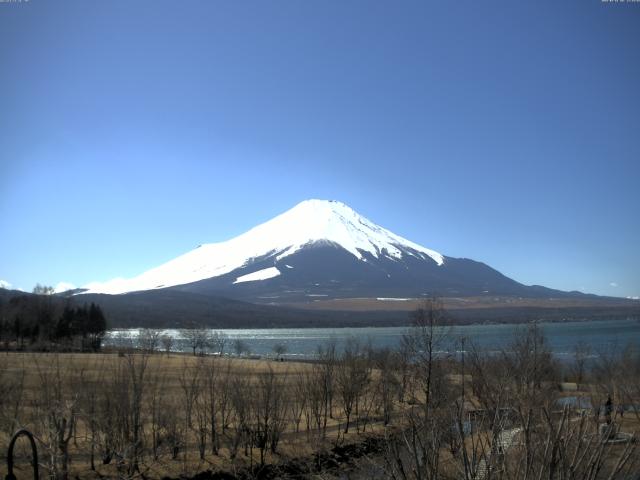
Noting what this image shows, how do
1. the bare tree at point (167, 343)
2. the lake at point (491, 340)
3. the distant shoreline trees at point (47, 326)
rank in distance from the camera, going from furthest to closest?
the bare tree at point (167, 343)
the distant shoreline trees at point (47, 326)
the lake at point (491, 340)

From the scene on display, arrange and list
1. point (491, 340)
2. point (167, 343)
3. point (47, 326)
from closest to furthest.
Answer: point (47, 326) → point (491, 340) → point (167, 343)

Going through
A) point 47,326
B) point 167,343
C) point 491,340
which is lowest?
point 167,343

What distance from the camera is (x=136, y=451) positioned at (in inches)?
810

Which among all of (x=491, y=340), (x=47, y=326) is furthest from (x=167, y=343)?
(x=491, y=340)

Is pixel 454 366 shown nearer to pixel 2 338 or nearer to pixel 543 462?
pixel 543 462

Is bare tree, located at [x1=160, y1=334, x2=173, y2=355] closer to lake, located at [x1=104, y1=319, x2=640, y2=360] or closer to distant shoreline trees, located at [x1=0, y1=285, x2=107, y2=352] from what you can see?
lake, located at [x1=104, y1=319, x2=640, y2=360]

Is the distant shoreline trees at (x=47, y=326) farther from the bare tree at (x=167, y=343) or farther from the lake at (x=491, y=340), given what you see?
the bare tree at (x=167, y=343)

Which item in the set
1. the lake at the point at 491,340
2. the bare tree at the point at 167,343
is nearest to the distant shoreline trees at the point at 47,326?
the lake at the point at 491,340

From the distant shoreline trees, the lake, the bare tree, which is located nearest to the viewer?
the lake

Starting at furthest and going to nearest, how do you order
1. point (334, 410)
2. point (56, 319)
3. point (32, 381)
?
point (56, 319) → point (32, 381) → point (334, 410)

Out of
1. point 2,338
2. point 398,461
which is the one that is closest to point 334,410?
point 398,461

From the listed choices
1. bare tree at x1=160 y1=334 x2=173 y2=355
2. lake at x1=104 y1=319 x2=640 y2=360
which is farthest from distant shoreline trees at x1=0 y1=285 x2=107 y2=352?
bare tree at x1=160 y1=334 x2=173 y2=355

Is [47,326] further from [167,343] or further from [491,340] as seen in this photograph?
[491,340]

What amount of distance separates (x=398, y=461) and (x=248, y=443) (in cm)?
1982
